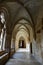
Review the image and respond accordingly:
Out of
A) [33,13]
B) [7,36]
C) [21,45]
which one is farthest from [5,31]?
[21,45]

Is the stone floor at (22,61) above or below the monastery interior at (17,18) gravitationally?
below

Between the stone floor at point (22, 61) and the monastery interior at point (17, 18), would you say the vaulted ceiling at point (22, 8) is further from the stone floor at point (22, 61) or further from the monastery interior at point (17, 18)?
the stone floor at point (22, 61)

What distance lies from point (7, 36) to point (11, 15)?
1826mm

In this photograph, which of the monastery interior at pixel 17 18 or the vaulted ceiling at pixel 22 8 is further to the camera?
the monastery interior at pixel 17 18

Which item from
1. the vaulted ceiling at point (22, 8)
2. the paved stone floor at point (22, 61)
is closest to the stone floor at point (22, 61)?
the paved stone floor at point (22, 61)

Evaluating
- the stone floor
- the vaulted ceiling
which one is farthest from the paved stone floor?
the vaulted ceiling

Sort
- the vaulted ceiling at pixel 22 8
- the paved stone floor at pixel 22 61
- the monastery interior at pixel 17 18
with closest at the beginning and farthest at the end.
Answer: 1. the paved stone floor at pixel 22 61
2. the vaulted ceiling at pixel 22 8
3. the monastery interior at pixel 17 18

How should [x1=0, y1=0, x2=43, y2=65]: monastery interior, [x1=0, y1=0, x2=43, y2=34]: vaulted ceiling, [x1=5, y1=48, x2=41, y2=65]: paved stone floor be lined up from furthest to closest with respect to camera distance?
[x1=0, y1=0, x2=43, y2=65]: monastery interior → [x1=0, y1=0, x2=43, y2=34]: vaulted ceiling → [x1=5, y1=48, x2=41, y2=65]: paved stone floor

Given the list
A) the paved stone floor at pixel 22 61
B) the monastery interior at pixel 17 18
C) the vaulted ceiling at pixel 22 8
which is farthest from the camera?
the monastery interior at pixel 17 18

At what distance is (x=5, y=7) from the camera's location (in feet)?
25.9

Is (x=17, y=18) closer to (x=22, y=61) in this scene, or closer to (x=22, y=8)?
(x=22, y=8)

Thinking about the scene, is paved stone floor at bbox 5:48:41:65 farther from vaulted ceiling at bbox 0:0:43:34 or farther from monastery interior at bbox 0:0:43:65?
vaulted ceiling at bbox 0:0:43:34

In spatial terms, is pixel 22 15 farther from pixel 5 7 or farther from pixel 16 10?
pixel 5 7

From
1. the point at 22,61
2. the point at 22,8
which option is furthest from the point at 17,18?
the point at 22,61
